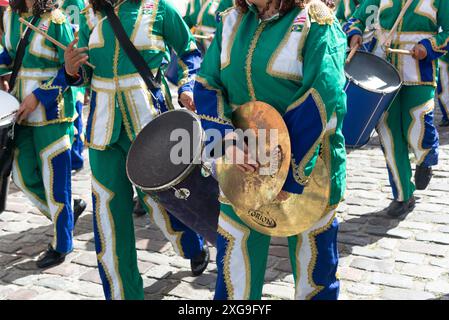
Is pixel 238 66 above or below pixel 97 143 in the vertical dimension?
above

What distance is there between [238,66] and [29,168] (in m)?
2.26

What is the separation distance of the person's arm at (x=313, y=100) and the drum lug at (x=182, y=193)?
0.51 metres

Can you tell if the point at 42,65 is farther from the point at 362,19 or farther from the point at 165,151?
the point at 362,19

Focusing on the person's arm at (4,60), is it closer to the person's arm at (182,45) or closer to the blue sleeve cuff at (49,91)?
the blue sleeve cuff at (49,91)

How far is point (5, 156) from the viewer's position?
164 inches

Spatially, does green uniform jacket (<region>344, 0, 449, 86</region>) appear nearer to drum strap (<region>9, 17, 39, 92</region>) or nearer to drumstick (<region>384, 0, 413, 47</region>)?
drumstick (<region>384, 0, 413, 47</region>)

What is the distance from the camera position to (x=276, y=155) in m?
2.43

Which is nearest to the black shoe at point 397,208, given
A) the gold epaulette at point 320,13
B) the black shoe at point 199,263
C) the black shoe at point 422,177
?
the black shoe at point 422,177

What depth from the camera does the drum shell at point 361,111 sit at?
4.22m

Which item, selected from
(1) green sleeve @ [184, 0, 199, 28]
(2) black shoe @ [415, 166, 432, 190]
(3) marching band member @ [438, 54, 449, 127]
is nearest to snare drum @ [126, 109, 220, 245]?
(2) black shoe @ [415, 166, 432, 190]

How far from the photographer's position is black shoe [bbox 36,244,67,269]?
4.35 m

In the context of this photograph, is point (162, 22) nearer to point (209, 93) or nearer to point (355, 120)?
point (209, 93)

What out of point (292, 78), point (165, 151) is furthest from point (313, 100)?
point (165, 151)
